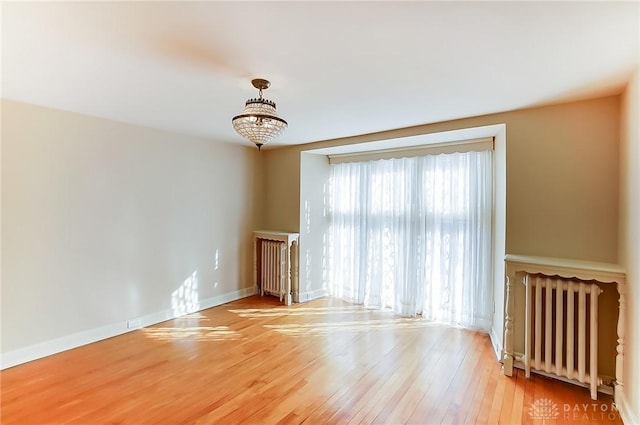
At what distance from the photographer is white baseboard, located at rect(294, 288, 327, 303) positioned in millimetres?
4512

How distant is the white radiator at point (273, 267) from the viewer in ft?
14.8

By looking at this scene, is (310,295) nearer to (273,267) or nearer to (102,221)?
(273,267)

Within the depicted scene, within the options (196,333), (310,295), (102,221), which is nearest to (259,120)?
(102,221)

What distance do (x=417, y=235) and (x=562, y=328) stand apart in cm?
181

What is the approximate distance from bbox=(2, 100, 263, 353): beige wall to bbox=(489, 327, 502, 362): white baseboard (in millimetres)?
3415

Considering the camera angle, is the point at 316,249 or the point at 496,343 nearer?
the point at 496,343

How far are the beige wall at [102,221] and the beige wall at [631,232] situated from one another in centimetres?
421

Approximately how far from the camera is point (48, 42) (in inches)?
66.2

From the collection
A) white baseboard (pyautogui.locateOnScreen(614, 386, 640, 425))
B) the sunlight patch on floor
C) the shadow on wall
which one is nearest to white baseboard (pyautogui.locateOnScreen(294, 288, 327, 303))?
the shadow on wall

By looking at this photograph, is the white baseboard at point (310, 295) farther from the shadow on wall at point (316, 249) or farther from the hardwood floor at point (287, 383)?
the hardwood floor at point (287, 383)

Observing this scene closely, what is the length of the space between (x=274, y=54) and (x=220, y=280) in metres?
3.46

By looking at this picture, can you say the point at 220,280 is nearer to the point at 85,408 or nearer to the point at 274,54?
the point at 85,408

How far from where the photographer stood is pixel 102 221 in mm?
3230

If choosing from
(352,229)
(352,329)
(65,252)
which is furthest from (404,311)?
(65,252)
